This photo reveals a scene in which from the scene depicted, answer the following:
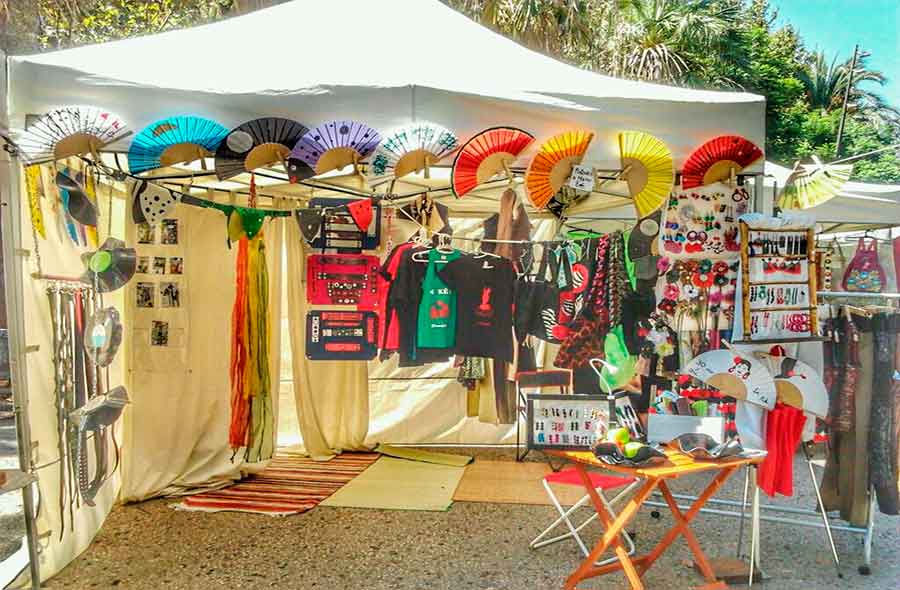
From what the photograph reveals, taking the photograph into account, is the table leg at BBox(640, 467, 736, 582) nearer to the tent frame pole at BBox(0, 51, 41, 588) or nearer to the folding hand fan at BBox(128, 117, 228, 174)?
the folding hand fan at BBox(128, 117, 228, 174)

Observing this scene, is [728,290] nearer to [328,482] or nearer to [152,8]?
[328,482]

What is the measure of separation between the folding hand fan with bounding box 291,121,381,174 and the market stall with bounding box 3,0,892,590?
0.4 inches

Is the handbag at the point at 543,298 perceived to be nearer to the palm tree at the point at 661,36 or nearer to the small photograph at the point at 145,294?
the small photograph at the point at 145,294

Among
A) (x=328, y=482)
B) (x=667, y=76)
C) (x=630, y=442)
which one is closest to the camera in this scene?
(x=630, y=442)

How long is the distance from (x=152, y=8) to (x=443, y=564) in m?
10.8

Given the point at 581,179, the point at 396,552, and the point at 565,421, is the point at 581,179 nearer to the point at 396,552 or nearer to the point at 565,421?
the point at 565,421

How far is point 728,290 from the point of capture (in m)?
3.57

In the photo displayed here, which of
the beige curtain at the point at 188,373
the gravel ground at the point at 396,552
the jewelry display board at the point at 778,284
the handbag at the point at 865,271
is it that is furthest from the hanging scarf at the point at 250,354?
the handbag at the point at 865,271

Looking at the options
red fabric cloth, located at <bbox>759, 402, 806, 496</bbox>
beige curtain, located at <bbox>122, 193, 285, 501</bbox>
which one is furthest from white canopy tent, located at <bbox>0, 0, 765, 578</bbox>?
red fabric cloth, located at <bbox>759, 402, 806, 496</bbox>

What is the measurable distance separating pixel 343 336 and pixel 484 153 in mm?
1347

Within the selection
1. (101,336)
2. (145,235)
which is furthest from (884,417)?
(145,235)

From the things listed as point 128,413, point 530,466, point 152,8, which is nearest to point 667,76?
point 152,8

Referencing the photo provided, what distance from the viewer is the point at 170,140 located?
10.5ft

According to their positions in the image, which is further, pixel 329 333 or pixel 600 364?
pixel 329 333
